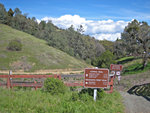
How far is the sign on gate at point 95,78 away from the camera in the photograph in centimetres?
776

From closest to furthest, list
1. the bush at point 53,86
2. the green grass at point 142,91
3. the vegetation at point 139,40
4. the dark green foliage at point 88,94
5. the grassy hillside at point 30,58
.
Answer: the dark green foliage at point 88,94, the bush at point 53,86, the green grass at point 142,91, the vegetation at point 139,40, the grassy hillside at point 30,58

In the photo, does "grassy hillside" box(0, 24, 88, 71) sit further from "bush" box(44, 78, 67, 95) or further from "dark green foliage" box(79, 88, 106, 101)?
"dark green foliage" box(79, 88, 106, 101)

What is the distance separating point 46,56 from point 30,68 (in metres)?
10.9

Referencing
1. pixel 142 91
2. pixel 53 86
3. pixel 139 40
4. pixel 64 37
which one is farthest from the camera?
pixel 64 37

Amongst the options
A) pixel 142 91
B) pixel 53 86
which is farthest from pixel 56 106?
pixel 142 91

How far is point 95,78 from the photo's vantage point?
7.80 metres

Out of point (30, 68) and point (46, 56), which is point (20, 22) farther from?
point (30, 68)

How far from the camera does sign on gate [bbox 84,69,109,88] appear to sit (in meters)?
7.76

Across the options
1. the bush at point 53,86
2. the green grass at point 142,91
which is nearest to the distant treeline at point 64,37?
the green grass at point 142,91

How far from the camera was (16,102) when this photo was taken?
23.2ft

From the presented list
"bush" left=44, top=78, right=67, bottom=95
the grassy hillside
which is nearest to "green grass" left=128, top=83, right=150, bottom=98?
"bush" left=44, top=78, right=67, bottom=95

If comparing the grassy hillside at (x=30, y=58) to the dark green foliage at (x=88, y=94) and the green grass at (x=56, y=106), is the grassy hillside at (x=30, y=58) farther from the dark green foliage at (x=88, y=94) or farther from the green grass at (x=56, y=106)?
the green grass at (x=56, y=106)

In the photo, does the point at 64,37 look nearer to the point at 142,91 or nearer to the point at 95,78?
the point at 142,91

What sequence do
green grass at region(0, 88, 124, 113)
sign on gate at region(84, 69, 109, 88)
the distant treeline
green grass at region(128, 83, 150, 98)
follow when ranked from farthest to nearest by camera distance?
the distant treeline → green grass at region(128, 83, 150, 98) → sign on gate at region(84, 69, 109, 88) → green grass at region(0, 88, 124, 113)
